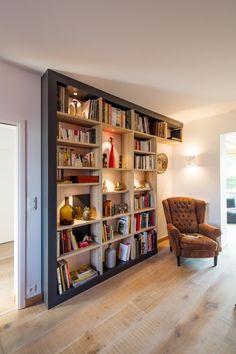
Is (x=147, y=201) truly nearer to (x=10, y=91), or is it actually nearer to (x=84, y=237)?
(x=84, y=237)

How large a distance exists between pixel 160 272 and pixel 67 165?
2.04 meters

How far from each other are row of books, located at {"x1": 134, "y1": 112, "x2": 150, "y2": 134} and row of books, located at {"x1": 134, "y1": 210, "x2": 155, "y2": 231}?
143 cm

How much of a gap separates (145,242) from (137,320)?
1.38 meters

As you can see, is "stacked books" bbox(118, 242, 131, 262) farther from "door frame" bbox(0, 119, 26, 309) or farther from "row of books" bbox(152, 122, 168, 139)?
"row of books" bbox(152, 122, 168, 139)

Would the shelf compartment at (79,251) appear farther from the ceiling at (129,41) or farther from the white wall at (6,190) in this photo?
the white wall at (6,190)

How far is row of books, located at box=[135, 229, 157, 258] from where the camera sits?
302 cm

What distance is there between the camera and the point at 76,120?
7.56ft

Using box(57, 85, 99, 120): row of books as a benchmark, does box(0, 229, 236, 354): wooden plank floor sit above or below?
below

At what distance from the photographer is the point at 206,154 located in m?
3.68

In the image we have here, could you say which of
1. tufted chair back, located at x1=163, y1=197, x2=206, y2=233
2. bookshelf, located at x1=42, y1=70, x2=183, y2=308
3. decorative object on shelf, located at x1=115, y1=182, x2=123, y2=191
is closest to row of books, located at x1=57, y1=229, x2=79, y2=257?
bookshelf, located at x1=42, y1=70, x2=183, y2=308

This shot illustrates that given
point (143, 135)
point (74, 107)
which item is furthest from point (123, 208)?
point (74, 107)

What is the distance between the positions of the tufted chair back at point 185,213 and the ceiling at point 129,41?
1915 millimetres

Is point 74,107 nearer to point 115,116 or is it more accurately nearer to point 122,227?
point 115,116

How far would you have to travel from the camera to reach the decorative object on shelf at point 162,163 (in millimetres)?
3820
